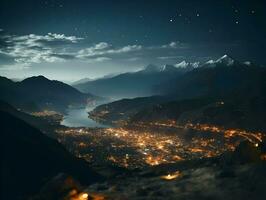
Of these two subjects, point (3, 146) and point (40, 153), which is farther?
point (40, 153)

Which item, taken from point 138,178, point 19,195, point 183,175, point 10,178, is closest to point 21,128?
point 10,178

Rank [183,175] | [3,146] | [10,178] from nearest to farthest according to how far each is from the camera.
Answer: [183,175], [10,178], [3,146]

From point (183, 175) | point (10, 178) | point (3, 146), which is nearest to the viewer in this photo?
point (183, 175)

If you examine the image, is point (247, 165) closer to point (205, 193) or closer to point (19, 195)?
point (205, 193)

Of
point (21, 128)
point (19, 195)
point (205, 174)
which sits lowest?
point (19, 195)

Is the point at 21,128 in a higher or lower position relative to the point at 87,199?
higher

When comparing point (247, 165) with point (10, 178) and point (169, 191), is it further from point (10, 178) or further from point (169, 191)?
point (10, 178)
